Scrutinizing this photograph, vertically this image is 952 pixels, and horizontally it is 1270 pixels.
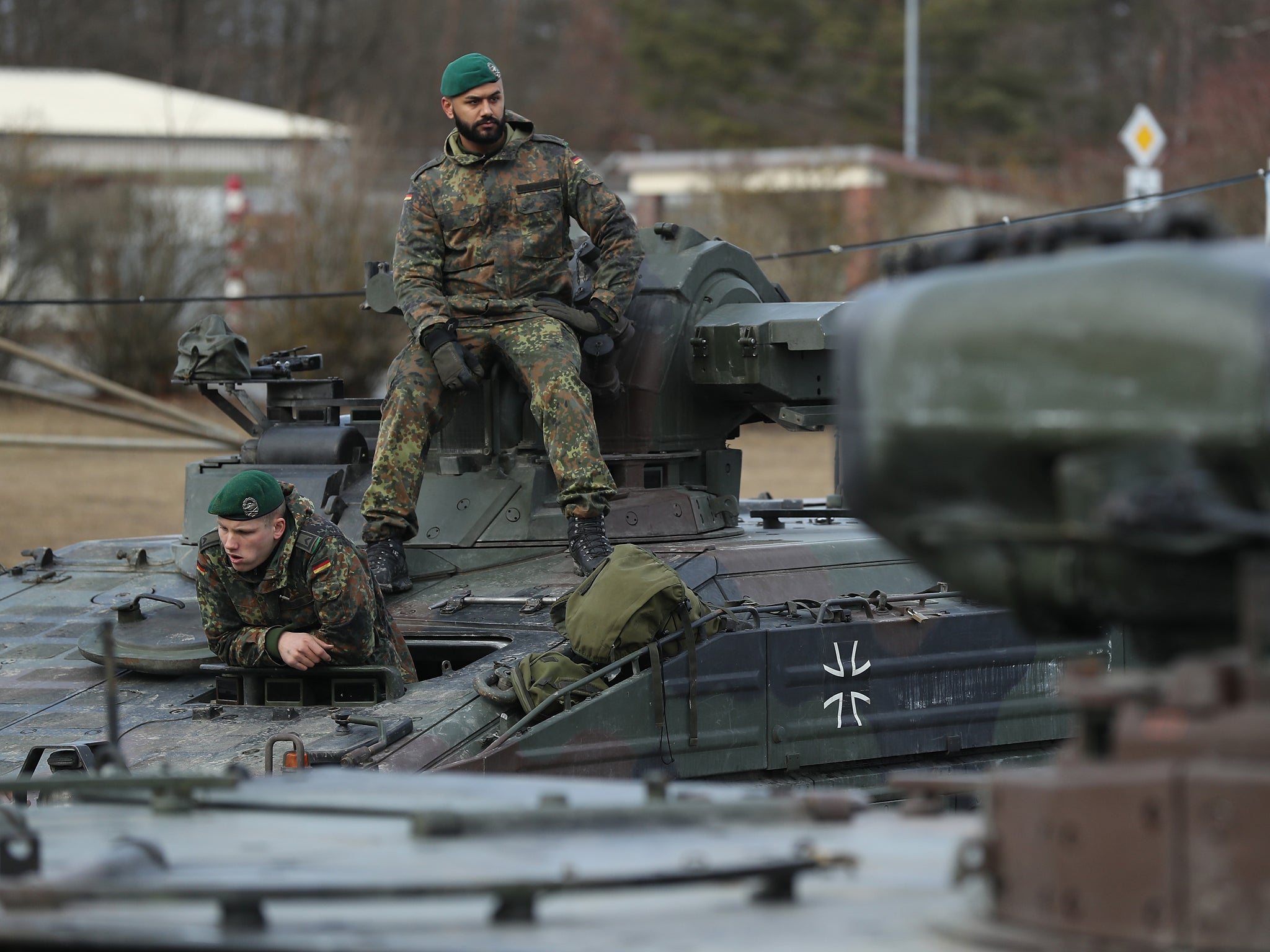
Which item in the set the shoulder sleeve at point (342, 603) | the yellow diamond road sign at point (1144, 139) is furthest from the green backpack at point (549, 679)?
the yellow diamond road sign at point (1144, 139)

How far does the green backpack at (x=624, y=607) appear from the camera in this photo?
6.30 meters

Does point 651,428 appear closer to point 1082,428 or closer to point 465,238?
point 465,238

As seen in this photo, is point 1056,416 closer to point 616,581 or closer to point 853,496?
point 853,496

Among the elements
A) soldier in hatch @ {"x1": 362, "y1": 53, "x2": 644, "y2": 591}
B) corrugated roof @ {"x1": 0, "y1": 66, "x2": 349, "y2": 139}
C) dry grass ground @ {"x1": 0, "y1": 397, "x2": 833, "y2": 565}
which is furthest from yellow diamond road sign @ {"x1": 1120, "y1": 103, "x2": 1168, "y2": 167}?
corrugated roof @ {"x1": 0, "y1": 66, "x2": 349, "y2": 139}

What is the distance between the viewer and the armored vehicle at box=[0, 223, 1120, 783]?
6.23m

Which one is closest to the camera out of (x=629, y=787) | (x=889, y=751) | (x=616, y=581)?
(x=629, y=787)

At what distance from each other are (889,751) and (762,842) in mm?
3860

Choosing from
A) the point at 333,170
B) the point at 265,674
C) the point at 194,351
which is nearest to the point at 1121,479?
the point at 265,674

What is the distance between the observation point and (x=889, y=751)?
23.1ft

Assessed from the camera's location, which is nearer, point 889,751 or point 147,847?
point 147,847

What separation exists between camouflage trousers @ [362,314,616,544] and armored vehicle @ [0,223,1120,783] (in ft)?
0.93

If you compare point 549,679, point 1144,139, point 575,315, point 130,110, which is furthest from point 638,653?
point 130,110

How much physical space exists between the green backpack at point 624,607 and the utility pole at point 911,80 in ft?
96.2

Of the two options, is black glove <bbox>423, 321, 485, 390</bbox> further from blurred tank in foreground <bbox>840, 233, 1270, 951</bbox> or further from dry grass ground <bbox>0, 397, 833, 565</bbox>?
dry grass ground <bbox>0, 397, 833, 565</bbox>
